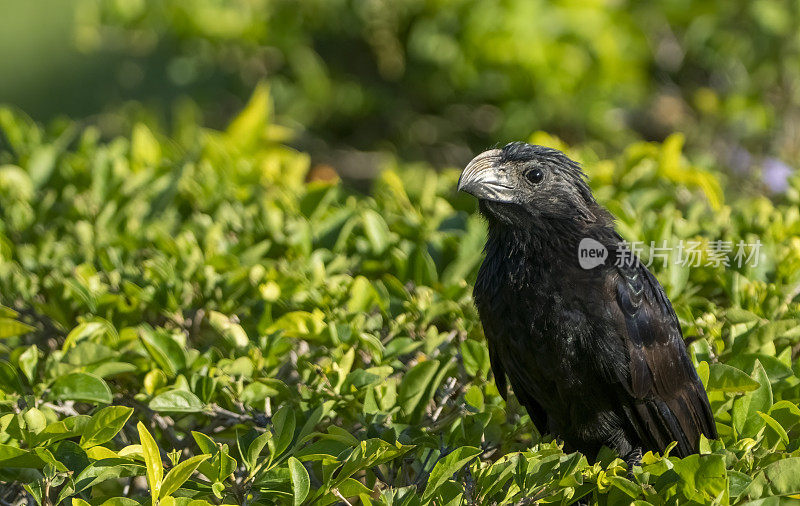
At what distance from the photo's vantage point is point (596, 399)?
2.71 m

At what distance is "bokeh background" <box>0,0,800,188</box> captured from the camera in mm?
6328

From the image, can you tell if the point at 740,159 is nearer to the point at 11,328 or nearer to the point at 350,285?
the point at 350,285

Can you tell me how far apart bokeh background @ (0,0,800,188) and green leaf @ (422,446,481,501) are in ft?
14.1

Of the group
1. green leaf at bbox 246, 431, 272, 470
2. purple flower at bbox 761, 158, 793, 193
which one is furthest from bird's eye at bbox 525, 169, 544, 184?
purple flower at bbox 761, 158, 793, 193

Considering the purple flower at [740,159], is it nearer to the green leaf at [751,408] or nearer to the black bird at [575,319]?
the black bird at [575,319]

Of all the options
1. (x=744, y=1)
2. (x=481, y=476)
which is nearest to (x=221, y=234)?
(x=481, y=476)

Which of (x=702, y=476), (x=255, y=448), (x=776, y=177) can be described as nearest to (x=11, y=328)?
(x=255, y=448)

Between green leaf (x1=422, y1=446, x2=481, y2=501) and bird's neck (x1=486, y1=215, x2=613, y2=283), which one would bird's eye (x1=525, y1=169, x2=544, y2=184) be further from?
green leaf (x1=422, y1=446, x2=481, y2=501)

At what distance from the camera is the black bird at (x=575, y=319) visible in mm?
2615

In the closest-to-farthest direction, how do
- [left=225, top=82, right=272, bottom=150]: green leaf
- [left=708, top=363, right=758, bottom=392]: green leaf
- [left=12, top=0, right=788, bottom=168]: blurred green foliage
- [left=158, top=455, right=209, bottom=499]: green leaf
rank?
[left=158, top=455, right=209, bottom=499]: green leaf, [left=708, top=363, right=758, bottom=392]: green leaf, [left=225, top=82, right=272, bottom=150]: green leaf, [left=12, top=0, right=788, bottom=168]: blurred green foliage

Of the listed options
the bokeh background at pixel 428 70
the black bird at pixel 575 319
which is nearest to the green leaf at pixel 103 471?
the black bird at pixel 575 319

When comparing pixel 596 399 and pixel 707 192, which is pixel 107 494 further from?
pixel 707 192

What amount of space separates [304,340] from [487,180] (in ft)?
2.55

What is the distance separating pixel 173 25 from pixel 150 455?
4.92m
